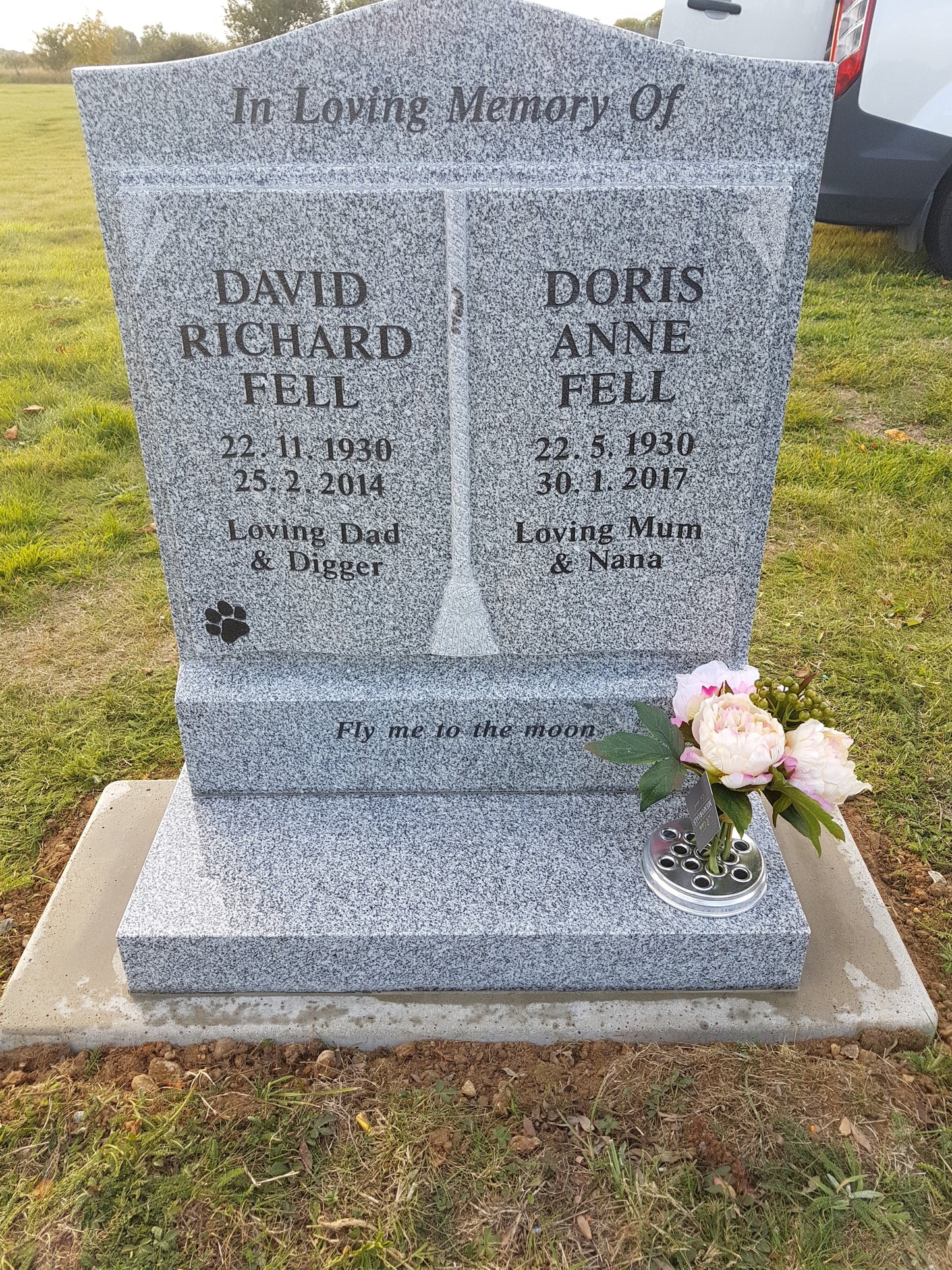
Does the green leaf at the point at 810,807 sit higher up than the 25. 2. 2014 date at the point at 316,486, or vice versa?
the 25. 2. 2014 date at the point at 316,486

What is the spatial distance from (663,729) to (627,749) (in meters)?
0.12

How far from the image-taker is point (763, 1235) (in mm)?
1867

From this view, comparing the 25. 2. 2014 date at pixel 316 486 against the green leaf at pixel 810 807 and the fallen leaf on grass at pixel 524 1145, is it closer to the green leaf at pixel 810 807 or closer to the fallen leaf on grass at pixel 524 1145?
the green leaf at pixel 810 807

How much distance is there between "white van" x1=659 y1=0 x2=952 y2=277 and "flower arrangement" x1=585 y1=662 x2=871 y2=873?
206 inches

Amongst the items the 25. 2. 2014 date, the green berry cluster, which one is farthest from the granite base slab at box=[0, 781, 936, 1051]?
the 25. 2. 2014 date

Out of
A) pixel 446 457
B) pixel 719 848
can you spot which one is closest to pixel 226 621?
pixel 446 457

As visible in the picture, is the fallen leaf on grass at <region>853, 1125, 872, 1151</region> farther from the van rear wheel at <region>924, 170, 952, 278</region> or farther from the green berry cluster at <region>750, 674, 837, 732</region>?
the van rear wheel at <region>924, 170, 952, 278</region>

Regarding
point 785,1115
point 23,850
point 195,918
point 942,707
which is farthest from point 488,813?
point 942,707

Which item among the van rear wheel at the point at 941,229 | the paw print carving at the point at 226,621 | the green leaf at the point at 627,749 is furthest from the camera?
the van rear wheel at the point at 941,229

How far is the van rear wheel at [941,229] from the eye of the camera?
684 cm

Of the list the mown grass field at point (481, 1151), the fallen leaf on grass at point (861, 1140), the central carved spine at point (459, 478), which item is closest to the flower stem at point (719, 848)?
the mown grass field at point (481, 1151)

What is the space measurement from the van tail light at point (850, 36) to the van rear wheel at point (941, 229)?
45.3 inches

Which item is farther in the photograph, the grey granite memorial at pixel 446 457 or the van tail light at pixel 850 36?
the van tail light at pixel 850 36

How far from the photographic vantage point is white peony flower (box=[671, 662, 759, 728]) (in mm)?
2168
